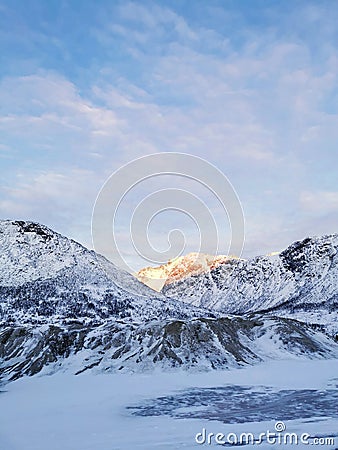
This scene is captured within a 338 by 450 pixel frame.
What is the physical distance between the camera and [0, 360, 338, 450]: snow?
21.6 metres

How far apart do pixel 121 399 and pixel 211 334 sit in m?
29.1

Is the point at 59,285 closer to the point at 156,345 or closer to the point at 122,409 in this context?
the point at 156,345

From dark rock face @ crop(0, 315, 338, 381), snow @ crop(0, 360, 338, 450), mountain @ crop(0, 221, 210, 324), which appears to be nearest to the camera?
snow @ crop(0, 360, 338, 450)

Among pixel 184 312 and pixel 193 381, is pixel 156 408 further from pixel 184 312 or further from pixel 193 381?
pixel 184 312
